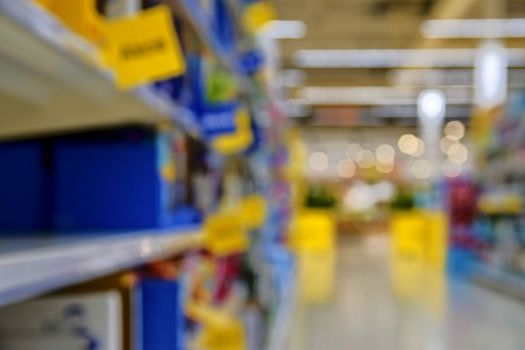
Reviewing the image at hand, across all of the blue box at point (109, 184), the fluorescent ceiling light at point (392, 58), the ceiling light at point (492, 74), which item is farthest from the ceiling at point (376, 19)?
the blue box at point (109, 184)

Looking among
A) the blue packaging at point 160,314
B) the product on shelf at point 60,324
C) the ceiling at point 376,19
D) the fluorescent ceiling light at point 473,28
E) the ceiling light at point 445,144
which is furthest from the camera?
the ceiling light at point 445,144

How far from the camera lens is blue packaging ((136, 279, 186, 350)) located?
134 cm

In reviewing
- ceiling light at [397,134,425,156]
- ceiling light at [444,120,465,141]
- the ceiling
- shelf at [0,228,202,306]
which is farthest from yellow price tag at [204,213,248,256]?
ceiling light at [397,134,425,156]

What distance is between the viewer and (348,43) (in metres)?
12.2

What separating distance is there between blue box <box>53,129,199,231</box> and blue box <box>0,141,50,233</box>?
0.04m

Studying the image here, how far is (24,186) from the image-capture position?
1.48 metres

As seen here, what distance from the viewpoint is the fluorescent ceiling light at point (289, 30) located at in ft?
34.8

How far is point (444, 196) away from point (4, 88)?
10.7m

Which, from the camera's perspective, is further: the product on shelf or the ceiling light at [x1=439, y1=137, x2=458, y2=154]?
the ceiling light at [x1=439, y1=137, x2=458, y2=154]

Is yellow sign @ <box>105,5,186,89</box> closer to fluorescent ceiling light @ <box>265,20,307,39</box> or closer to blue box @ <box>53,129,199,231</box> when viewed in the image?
blue box @ <box>53,129,199,231</box>

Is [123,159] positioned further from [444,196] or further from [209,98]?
[444,196]

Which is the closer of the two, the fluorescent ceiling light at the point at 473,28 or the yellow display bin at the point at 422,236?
the fluorescent ceiling light at the point at 473,28

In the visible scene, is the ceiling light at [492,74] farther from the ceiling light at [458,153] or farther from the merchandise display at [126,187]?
the ceiling light at [458,153]

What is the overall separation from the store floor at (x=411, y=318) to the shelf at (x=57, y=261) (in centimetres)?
344
